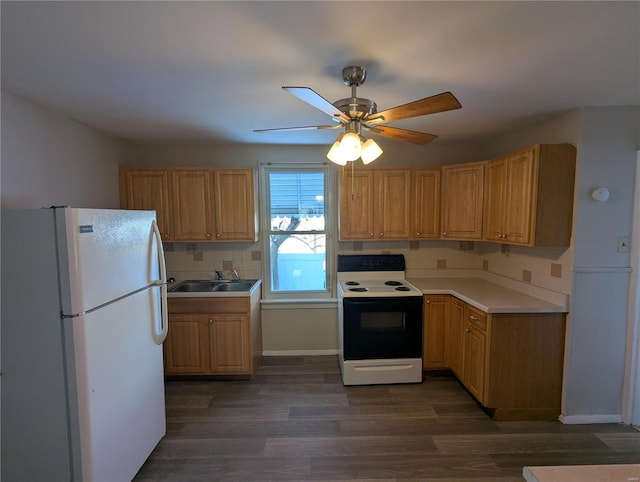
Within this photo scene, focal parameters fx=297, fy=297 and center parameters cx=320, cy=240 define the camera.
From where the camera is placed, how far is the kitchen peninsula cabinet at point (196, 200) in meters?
3.08

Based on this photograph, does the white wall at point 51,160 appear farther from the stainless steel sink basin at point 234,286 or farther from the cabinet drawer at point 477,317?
the cabinet drawer at point 477,317

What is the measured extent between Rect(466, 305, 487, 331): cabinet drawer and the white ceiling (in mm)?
1612

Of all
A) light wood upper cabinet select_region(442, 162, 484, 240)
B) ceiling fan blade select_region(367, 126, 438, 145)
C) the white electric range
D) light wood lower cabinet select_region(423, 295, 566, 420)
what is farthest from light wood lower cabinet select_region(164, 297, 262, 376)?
light wood upper cabinet select_region(442, 162, 484, 240)

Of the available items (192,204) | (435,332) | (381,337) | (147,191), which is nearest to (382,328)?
(381,337)

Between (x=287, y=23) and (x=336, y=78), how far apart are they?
1.78 feet

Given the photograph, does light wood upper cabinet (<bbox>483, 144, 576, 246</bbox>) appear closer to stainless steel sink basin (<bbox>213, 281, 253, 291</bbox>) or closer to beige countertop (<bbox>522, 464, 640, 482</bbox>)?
A: beige countertop (<bbox>522, 464, 640, 482</bbox>)

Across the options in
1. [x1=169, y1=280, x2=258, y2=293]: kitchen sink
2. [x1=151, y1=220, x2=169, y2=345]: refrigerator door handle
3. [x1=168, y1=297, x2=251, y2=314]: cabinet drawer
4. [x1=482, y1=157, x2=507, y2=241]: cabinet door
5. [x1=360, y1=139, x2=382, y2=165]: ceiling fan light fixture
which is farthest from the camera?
[x1=169, y1=280, x2=258, y2=293]: kitchen sink

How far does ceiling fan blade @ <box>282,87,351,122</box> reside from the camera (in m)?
1.22

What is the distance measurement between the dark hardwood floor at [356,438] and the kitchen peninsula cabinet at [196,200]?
1550 mm

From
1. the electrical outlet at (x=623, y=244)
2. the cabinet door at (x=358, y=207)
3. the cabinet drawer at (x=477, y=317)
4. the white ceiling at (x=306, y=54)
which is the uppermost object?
the white ceiling at (x=306, y=54)

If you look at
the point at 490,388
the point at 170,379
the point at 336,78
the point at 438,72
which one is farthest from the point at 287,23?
the point at 170,379

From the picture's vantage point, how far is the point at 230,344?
2.92m

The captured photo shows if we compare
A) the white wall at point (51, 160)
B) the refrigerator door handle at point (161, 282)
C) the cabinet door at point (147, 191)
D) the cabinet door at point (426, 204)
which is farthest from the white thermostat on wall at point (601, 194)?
the white wall at point (51, 160)

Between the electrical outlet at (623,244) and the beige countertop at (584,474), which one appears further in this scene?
the electrical outlet at (623,244)
